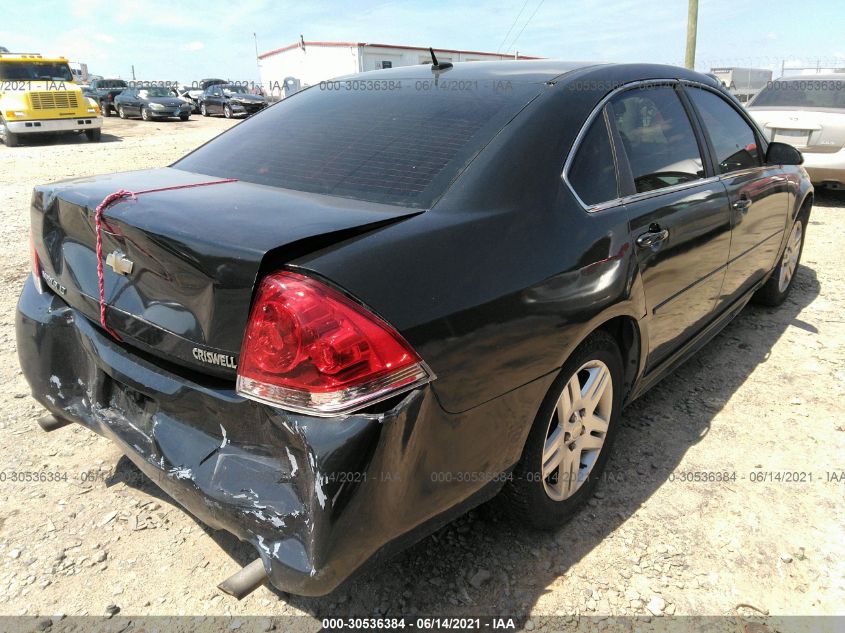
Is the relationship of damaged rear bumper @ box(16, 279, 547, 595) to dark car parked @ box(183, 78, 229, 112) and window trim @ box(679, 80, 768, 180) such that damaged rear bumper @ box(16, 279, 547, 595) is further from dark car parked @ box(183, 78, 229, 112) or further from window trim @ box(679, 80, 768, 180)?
dark car parked @ box(183, 78, 229, 112)

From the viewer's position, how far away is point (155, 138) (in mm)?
18203

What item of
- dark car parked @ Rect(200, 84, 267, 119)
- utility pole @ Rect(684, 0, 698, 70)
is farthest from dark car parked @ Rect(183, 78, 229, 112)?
utility pole @ Rect(684, 0, 698, 70)

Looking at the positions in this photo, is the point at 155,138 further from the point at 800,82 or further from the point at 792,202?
the point at 792,202

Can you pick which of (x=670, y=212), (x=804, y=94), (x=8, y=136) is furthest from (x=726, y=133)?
(x=8, y=136)

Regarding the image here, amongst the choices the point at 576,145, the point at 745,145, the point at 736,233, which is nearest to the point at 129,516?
the point at 576,145

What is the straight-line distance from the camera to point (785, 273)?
181 inches

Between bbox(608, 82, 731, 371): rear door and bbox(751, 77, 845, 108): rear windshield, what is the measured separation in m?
6.58

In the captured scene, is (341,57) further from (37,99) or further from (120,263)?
(120,263)

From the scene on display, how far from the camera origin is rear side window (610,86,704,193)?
8.40ft

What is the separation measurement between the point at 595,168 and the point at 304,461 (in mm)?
1536

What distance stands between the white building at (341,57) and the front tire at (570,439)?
119ft

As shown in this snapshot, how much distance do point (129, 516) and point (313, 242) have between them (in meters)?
1.58

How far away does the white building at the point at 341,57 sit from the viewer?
127ft

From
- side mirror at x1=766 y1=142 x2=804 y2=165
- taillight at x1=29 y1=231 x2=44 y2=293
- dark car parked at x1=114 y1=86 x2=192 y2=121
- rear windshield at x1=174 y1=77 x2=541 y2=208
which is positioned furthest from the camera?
dark car parked at x1=114 y1=86 x2=192 y2=121
